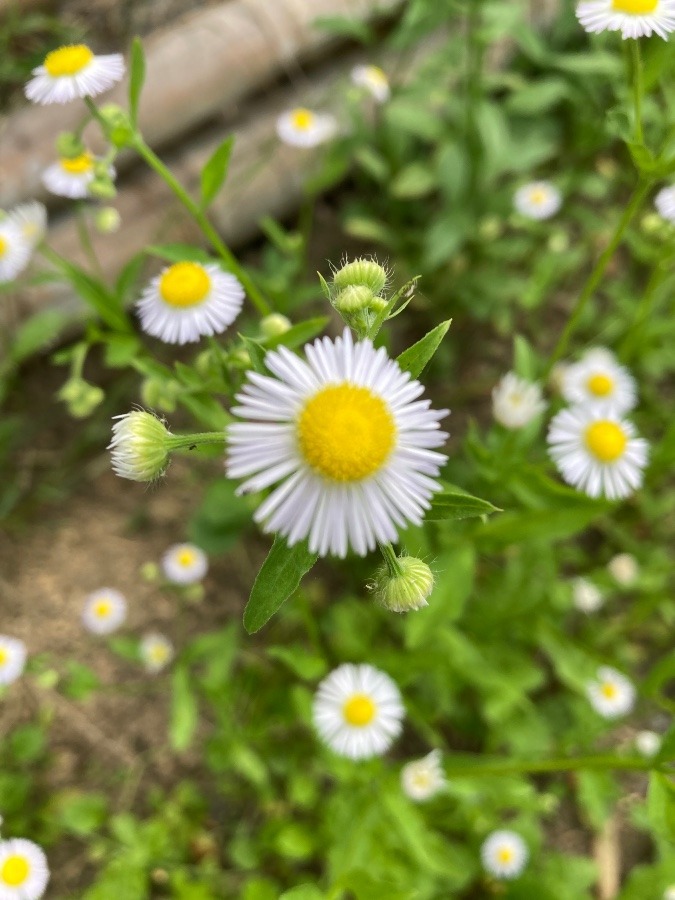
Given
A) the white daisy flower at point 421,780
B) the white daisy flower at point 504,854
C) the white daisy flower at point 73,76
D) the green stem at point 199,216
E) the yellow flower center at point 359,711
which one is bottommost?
the white daisy flower at point 504,854

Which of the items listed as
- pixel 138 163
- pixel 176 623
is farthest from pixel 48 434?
pixel 138 163

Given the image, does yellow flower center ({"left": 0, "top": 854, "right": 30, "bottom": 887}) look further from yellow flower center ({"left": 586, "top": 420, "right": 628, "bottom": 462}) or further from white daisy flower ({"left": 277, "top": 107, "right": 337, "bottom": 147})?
white daisy flower ({"left": 277, "top": 107, "right": 337, "bottom": 147})

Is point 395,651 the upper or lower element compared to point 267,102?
lower

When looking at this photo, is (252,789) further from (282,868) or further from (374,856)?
(374,856)

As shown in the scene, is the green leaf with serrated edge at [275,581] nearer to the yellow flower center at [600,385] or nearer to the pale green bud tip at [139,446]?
the pale green bud tip at [139,446]

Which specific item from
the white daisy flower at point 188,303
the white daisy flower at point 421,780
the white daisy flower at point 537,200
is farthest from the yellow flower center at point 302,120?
the white daisy flower at point 421,780

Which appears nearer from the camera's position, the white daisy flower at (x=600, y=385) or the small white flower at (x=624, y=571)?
the white daisy flower at (x=600, y=385)
